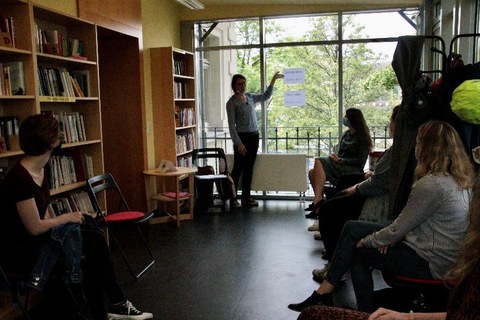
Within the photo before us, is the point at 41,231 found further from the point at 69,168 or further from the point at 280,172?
the point at 280,172

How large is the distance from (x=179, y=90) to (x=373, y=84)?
274cm

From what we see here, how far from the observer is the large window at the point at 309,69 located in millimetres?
6293

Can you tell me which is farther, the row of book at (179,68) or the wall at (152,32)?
the row of book at (179,68)

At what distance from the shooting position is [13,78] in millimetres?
3309

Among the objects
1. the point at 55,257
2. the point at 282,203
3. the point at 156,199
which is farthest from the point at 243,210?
the point at 55,257

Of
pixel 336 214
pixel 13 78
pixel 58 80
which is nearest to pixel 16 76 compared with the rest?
pixel 13 78

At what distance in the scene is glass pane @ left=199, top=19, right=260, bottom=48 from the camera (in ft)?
21.8

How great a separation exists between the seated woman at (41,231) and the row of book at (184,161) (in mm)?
3190

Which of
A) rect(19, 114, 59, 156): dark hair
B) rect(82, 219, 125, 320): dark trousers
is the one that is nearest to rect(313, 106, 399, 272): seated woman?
rect(82, 219, 125, 320): dark trousers

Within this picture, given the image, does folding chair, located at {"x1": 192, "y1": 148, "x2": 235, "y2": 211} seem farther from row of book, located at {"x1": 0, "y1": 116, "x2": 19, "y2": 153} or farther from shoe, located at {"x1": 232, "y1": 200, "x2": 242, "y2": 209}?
row of book, located at {"x1": 0, "y1": 116, "x2": 19, "y2": 153}

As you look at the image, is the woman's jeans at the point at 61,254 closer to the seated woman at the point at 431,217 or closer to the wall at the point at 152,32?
the seated woman at the point at 431,217

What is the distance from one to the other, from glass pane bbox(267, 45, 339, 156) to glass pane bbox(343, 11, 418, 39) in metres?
0.36

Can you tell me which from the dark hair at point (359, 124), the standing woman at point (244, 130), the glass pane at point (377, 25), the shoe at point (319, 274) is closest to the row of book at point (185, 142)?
the standing woman at point (244, 130)

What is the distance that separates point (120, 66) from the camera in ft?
18.0
